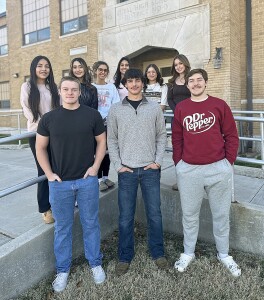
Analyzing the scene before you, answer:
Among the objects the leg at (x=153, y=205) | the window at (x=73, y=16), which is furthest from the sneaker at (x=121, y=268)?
the window at (x=73, y=16)

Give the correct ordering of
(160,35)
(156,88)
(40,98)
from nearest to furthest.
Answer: (40,98) → (156,88) → (160,35)

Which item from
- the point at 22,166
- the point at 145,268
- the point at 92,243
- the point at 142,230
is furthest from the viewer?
the point at 22,166

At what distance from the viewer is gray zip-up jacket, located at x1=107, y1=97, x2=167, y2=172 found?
284cm

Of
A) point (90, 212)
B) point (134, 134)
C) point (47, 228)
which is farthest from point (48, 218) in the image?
point (134, 134)

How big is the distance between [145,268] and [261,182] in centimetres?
279

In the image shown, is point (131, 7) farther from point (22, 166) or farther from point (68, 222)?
point (68, 222)

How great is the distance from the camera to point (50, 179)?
2.66m

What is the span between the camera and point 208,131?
8.98 feet

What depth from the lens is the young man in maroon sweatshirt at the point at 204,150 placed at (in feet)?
9.02

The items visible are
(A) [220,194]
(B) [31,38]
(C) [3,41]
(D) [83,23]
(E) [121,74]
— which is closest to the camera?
(A) [220,194]

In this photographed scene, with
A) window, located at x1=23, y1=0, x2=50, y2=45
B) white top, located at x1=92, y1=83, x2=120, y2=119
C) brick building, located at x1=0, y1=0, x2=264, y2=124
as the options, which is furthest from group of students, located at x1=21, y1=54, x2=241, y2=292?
window, located at x1=23, y1=0, x2=50, y2=45

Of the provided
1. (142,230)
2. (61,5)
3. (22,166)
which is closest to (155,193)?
(142,230)

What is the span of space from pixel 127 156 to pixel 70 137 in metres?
0.57

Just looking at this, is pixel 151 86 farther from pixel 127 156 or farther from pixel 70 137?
pixel 70 137
